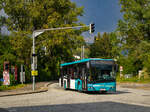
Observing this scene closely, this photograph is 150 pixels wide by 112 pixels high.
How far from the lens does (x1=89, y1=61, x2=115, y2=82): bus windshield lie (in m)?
21.4

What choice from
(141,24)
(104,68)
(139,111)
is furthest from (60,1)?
(139,111)

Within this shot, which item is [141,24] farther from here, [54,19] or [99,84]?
[99,84]

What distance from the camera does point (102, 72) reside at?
21.5 metres

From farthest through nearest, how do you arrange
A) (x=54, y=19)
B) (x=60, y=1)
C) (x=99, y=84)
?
(x=60, y=1)
(x=54, y=19)
(x=99, y=84)

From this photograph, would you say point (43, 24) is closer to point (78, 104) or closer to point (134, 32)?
point (134, 32)

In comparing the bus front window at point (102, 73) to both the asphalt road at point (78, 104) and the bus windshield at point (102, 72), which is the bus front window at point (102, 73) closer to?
the bus windshield at point (102, 72)

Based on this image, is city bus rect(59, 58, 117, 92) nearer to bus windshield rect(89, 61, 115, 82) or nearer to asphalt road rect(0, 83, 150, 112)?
bus windshield rect(89, 61, 115, 82)

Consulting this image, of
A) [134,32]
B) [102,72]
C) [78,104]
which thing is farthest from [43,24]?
[78,104]

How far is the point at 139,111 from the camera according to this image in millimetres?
11633

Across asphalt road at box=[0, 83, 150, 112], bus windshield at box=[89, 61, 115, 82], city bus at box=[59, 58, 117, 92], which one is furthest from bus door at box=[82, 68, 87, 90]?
asphalt road at box=[0, 83, 150, 112]

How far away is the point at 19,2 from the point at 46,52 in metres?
9.39

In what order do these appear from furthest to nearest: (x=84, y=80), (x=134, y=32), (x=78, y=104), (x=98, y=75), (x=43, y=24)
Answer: (x=134, y=32) → (x=43, y=24) → (x=84, y=80) → (x=98, y=75) → (x=78, y=104)

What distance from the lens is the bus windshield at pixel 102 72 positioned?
21.4m

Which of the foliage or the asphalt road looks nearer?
the asphalt road
